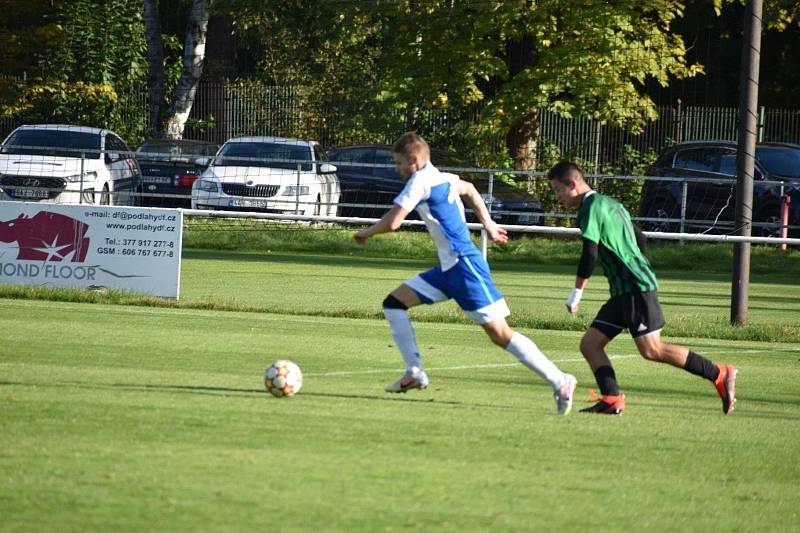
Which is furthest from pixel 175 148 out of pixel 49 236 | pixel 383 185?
pixel 49 236

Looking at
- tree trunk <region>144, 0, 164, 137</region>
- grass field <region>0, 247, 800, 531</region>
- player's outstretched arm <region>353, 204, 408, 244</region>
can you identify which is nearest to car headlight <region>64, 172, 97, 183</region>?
tree trunk <region>144, 0, 164, 137</region>

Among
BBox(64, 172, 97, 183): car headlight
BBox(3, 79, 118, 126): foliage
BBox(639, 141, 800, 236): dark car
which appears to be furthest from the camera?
BBox(3, 79, 118, 126): foliage

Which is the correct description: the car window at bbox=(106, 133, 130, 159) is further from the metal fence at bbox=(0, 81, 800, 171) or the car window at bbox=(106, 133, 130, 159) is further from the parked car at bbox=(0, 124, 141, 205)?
the metal fence at bbox=(0, 81, 800, 171)

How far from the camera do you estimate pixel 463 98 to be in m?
30.5

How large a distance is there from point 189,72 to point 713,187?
50.5 feet

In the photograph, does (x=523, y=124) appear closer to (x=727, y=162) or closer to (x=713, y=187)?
(x=727, y=162)

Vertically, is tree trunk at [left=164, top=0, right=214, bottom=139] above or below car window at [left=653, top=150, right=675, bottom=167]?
above

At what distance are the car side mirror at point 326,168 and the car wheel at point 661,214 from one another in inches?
246

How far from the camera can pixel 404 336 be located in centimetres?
904

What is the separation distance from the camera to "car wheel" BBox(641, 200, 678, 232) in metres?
25.4

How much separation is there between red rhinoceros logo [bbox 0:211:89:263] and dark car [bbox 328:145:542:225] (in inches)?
378

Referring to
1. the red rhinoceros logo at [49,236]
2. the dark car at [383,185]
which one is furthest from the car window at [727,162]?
the red rhinoceros logo at [49,236]

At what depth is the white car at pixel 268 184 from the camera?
82.5 feet

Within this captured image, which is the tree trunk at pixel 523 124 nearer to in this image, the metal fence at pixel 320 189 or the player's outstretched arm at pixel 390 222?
the metal fence at pixel 320 189
